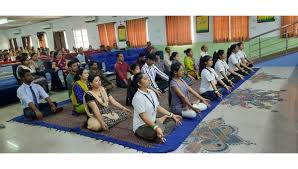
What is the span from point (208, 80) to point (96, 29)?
328 inches

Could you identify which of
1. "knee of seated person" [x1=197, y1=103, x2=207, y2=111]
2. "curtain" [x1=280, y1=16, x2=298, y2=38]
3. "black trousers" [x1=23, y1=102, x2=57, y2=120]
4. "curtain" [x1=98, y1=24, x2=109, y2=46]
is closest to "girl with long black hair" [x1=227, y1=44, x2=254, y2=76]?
"curtain" [x1=280, y1=16, x2=298, y2=38]

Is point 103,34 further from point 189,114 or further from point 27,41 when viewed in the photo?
point 189,114

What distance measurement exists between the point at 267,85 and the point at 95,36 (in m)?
8.32

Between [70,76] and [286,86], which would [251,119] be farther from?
[70,76]

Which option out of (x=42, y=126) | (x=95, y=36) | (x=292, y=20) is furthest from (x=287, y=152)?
(x=95, y=36)

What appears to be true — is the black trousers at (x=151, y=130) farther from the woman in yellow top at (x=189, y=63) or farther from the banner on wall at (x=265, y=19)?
the banner on wall at (x=265, y=19)

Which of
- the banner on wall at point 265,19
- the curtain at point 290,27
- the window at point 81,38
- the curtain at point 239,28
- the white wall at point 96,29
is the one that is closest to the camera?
the curtain at point 290,27

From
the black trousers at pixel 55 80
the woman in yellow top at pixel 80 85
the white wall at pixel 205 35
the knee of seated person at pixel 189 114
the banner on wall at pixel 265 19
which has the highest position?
the banner on wall at pixel 265 19

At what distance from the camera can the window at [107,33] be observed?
10602mm

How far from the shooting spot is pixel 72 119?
3.65m

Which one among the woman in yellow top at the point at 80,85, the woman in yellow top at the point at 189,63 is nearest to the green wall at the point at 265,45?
the woman in yellow top at the point at 189,63

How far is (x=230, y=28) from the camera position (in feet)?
24.1

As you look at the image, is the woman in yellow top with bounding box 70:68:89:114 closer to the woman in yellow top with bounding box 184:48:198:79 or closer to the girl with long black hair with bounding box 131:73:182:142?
the girl with long black hair with bounding box 131:73:182:142

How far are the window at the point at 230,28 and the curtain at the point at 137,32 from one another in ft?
9.03
